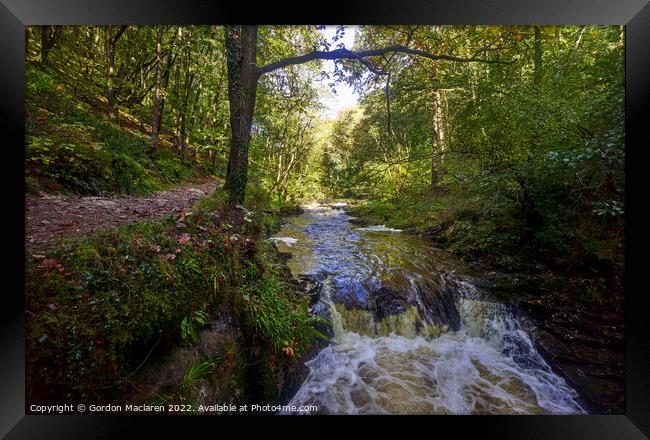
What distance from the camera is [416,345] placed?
10.9ft

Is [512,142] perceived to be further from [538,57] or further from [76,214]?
[76,214]

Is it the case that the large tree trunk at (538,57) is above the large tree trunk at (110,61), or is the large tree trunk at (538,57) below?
below

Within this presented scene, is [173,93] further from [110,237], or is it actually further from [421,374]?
[421,374]

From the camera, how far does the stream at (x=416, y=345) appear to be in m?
2.58

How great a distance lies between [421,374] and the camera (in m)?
2.86

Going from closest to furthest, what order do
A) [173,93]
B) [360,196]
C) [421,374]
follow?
[421,374], [360,196], [173,93]

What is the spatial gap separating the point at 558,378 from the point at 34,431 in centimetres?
491

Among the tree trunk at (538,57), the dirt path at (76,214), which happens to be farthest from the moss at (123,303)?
the tree trunk at (538,57)

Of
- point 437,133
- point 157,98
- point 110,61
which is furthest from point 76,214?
point 437,133

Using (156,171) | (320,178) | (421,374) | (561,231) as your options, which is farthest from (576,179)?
(156,171)

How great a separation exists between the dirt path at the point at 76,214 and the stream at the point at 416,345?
2.26m

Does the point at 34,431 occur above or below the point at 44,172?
below

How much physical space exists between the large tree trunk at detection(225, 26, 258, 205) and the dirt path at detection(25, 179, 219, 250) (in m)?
0.82
